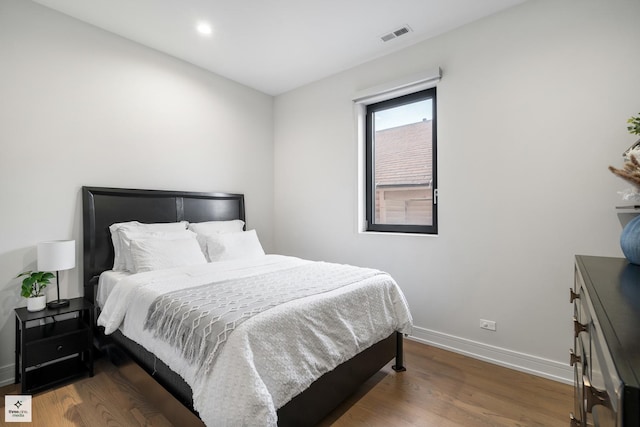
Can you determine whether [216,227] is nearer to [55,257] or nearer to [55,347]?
[55,257]

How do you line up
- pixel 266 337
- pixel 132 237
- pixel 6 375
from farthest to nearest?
1. pixel 132 237
2. pixel 6 375
3. pixel 266 337

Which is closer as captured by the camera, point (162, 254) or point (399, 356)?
point (399, 356)

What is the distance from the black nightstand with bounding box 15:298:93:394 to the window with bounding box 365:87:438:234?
2678mm

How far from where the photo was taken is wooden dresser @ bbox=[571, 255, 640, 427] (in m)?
0.43

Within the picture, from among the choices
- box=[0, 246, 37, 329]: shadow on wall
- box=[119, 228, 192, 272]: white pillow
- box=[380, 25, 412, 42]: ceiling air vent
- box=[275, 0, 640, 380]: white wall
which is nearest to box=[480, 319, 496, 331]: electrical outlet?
box=[275, 0, 640, 380]: white wall

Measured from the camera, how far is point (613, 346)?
0.54 metres

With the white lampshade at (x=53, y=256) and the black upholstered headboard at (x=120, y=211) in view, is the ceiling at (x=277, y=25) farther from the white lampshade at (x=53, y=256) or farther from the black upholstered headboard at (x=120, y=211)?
the white lampshade at (x=53, y=256)

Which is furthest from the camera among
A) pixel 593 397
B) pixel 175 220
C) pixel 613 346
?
pixel 175 220

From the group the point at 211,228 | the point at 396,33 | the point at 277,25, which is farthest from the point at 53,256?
the point at 396,33

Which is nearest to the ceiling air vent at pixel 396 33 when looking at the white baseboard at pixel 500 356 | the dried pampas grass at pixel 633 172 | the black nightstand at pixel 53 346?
the dried pampas grass at pixel 633 172

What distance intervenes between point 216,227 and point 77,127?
147cm

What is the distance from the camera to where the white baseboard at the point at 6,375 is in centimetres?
215

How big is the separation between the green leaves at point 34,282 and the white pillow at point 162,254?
557mm

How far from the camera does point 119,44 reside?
9.09 feet
